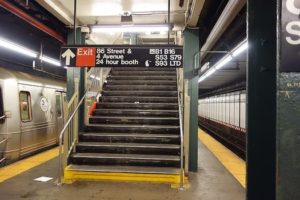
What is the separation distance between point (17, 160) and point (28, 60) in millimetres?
5591

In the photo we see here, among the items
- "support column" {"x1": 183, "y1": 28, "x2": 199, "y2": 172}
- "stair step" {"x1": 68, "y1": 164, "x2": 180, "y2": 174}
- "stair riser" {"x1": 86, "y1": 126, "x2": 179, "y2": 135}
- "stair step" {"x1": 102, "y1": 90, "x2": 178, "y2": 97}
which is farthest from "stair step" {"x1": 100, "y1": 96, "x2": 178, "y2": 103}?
"stair step" {"x1": 68, "y1": 164, "x2": 180, "y2": 174}

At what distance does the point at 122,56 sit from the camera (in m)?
5.13

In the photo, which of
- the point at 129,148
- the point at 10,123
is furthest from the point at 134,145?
the point at 10,123

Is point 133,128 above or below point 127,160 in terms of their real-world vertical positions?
above

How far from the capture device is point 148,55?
5.05m

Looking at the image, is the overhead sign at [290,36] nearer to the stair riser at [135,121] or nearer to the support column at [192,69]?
the support column at [192,69]

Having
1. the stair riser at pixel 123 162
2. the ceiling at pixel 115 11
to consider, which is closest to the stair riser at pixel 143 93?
the ceiling at pixel 115 11

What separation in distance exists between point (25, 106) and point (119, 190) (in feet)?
13.7

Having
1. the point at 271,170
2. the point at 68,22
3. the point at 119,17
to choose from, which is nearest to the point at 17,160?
the point at 68,22

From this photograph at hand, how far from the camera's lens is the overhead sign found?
1.41 metres

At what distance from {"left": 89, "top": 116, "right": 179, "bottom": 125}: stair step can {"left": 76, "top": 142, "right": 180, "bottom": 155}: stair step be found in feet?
2.71

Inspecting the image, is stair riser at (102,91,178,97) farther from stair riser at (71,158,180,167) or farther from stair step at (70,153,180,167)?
stair riser at (71,158,180,167)

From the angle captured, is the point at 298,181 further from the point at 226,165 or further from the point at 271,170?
the point at 226,165

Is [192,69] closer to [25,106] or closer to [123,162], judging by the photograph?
[123,162]
